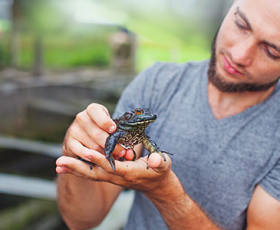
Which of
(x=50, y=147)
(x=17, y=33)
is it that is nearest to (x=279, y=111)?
(x=50, y=147)

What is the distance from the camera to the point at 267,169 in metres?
2.57

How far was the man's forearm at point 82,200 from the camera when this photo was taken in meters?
2.59

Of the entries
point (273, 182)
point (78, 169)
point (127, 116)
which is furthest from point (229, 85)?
point (78, 169)

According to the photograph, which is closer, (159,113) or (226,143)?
(226,143)

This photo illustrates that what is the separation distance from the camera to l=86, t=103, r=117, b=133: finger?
2.03 metres

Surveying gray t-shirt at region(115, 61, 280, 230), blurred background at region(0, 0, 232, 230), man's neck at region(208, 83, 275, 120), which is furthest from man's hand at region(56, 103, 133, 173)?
blurred background at region(0, 0, 232, 230)

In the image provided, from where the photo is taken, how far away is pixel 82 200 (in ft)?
8.71

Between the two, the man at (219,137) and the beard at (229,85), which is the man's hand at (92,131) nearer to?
the man at (219,137)

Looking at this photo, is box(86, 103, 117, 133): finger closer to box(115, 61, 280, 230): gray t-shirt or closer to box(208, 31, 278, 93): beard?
box(115, 61, 280, 230): gray t-shirt

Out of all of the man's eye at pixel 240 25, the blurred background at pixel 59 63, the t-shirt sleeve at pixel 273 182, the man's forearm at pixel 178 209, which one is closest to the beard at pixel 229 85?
the man's eye at pixel 240 25

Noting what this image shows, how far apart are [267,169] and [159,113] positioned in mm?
949

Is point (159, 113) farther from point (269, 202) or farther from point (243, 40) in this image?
point (269, 202)

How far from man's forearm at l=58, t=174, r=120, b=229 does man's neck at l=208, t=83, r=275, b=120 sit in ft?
3.68

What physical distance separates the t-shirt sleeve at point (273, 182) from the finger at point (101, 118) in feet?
4.17
